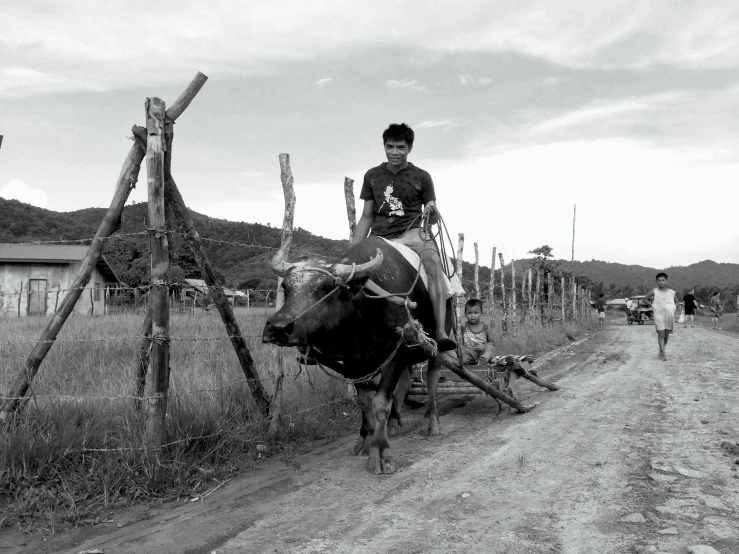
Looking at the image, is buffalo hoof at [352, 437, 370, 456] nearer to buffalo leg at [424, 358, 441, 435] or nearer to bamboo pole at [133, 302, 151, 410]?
buffalo leg at [424, 358, 441, 435]

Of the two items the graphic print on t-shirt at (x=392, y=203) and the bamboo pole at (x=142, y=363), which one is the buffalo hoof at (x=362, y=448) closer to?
the bamboo pole at (x=142, y=363)

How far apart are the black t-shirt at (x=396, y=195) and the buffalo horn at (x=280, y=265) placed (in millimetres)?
1563

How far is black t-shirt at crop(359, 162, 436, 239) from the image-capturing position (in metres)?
5.50

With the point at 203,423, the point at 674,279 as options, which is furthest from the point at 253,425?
the point at 674,279

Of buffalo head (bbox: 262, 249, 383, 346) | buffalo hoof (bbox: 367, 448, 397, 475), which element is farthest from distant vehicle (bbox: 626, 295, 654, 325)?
buffalo head (bbox: 262, 249, 383, 346)

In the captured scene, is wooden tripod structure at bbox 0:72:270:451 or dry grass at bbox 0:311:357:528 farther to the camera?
wooden tripod structure at bbox 0:72:270:451

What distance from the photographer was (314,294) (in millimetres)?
3932

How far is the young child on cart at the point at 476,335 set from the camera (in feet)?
23.6

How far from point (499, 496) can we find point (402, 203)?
283cm

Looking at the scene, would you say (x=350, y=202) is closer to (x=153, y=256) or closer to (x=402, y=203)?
(x=402, y=203)

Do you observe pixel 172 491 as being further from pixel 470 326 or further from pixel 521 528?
pixel 470 326

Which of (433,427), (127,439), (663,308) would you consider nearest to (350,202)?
(433,427)

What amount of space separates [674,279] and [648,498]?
422 feet

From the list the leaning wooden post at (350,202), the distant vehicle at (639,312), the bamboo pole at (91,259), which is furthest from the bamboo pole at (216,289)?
the distant vehicle at (639,312)
